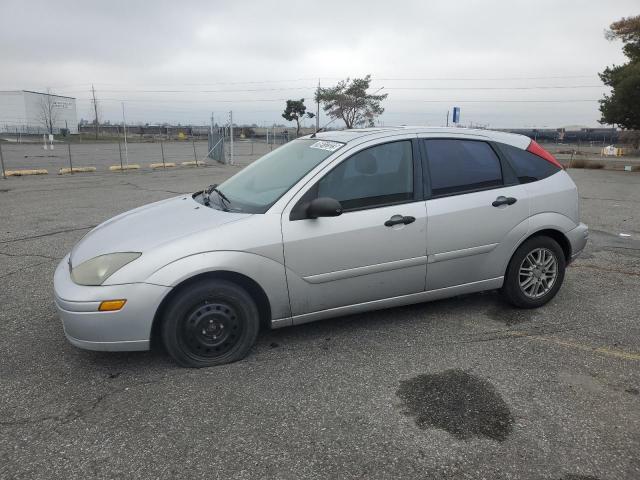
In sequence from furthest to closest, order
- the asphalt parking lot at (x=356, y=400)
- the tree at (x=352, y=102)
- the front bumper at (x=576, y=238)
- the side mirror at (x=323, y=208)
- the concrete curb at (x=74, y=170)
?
the tree at (x=352, y=102) → the concrete curb at (x=74, y=170) → the front bumper at (x=576, y=238) → the side mirror at (x=323, y=208) → the asphalt parking lot at (x=356, y=400)

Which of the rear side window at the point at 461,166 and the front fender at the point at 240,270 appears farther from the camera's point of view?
the rear side window at the point at 461,166

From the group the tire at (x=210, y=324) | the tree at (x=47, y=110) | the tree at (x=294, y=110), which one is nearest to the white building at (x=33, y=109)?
the tree at (x=47, y=110)

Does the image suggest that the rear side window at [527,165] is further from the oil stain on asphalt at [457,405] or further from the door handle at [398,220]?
the oil stain on asphalt at [457,405]

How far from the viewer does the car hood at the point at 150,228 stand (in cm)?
339

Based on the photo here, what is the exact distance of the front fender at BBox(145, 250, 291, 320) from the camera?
3221 millimetres

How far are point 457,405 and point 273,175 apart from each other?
2199mm

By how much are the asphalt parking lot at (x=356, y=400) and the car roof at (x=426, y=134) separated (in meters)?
1.48

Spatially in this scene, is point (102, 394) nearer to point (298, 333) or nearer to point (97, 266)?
point (97, 266)

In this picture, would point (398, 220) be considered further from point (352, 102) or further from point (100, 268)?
point (352, 102)

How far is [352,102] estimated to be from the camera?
1667 inches

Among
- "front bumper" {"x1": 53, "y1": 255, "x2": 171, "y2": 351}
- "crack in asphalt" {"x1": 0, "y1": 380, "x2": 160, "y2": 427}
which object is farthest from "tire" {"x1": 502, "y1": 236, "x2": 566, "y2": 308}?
"crack in asphalt" {"x1": 0, "y1": 380, "x2": 160, "y2": 427}

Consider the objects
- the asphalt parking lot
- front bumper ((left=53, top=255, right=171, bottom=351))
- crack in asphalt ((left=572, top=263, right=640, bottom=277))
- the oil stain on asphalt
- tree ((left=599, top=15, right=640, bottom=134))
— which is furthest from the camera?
tree ((left=599, top=15, right=640, bottom=134))

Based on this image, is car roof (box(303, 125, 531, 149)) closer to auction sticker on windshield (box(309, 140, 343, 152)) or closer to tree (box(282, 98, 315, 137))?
auction sticker on windshield (box(309, 140, 343, 152))

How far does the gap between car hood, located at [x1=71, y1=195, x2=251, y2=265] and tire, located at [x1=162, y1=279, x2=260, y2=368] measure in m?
0.40
